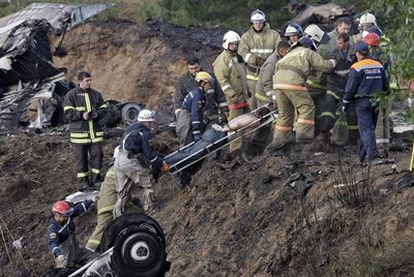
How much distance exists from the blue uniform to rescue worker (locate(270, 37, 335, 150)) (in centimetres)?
79

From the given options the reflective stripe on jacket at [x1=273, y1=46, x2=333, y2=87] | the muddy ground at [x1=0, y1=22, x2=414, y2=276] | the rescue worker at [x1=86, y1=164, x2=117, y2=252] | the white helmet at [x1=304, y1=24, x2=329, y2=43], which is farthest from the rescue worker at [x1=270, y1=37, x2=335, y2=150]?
the rescue worker at [x1=86, y1=164, x2=117, y2=252]

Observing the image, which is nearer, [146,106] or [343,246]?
[343,246]

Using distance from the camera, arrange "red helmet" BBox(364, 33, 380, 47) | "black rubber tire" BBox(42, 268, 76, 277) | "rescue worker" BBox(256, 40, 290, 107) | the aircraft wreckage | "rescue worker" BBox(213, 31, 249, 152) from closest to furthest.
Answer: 1. "black rubber tire" BBox(42, 268, 76, 277)
2. "red helmet" BBox(364, 33, 380, 47)
3. "rescue worker" BBox(256, 40, 290, 107)
4. "rescue worker" BBox(213, 31, 249, 152)
5. the aircraft wreckage

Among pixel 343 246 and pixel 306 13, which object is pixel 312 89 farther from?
pixel 306 13

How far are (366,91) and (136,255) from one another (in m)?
3.46

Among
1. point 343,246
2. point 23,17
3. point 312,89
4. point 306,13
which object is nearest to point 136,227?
point 343,246

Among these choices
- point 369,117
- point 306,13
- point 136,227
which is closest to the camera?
point 136,227

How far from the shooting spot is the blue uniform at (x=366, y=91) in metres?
11.7

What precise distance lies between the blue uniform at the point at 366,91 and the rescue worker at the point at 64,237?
12.5 feet

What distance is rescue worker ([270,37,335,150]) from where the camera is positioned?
12609mm

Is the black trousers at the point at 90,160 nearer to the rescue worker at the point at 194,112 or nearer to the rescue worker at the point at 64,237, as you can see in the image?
the rescue worker at the point at 194,112

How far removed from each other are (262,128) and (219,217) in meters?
2.24

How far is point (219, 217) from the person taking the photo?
12086 millimetres

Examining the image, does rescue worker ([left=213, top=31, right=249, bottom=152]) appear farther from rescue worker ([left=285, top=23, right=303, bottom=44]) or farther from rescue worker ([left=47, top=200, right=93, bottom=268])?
rescue worker ([left=47, top=200, right=93, bottom=268])
